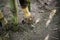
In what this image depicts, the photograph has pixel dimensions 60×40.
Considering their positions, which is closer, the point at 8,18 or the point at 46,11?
the point at 8,18

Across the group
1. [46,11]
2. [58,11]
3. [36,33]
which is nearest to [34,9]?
[46,11]

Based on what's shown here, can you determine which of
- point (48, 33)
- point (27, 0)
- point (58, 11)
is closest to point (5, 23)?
point (27, 0)

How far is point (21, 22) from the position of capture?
2266mm

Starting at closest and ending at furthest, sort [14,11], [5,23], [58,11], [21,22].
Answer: [14,11], [5,23], [21,22], [58,11]

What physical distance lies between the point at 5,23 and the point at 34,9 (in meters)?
0.54

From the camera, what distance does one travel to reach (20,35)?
212 cm

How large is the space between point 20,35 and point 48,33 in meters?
0.32

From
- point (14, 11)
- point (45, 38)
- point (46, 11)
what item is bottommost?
point (45, 38)

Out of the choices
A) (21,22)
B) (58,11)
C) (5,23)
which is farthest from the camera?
(58,11)

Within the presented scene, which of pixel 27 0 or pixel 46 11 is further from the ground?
pixel 27 0

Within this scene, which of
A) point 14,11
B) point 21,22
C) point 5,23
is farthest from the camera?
point 21,22

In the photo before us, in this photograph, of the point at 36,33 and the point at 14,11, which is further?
the point at 36,33

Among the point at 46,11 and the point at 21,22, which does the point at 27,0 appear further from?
the point at 46,11

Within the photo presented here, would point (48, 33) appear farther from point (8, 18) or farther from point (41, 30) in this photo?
point (8, 18)
